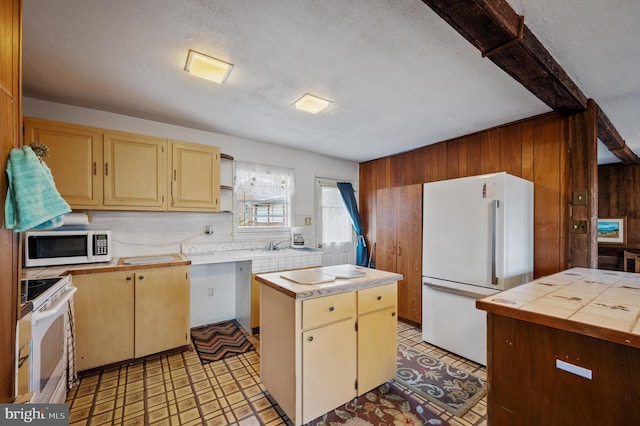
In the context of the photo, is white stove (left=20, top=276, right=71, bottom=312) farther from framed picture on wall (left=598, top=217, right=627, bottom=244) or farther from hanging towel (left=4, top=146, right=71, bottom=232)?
framed picture on wall (left=598, top=217, right=627, bottom=244)

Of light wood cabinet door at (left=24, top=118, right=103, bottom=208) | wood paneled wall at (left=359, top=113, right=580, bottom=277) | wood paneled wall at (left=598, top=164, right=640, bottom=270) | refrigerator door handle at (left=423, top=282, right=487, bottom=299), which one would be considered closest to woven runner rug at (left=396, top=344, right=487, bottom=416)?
refrigerator door handle at (left=423, top=282, right=487, bottom=299)

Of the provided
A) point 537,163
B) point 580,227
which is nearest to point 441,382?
point 580,227

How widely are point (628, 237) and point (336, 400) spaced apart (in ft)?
21.0

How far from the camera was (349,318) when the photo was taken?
182 centimetres

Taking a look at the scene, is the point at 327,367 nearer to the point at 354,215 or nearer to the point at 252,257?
the point at 252,257

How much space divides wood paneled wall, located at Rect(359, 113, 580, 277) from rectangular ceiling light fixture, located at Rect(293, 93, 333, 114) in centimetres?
207

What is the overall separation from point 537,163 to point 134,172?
4.23 meters

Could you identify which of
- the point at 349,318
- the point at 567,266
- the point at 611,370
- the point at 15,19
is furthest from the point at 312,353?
the point at 567,266

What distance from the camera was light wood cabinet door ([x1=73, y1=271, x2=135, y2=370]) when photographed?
2186 mm

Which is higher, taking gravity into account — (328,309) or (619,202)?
(619,202)

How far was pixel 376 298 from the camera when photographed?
1.98m

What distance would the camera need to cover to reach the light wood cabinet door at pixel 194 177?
2.87 metres

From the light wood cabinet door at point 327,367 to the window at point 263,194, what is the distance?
233 cm

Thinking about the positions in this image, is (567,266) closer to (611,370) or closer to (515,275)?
(515,275)
